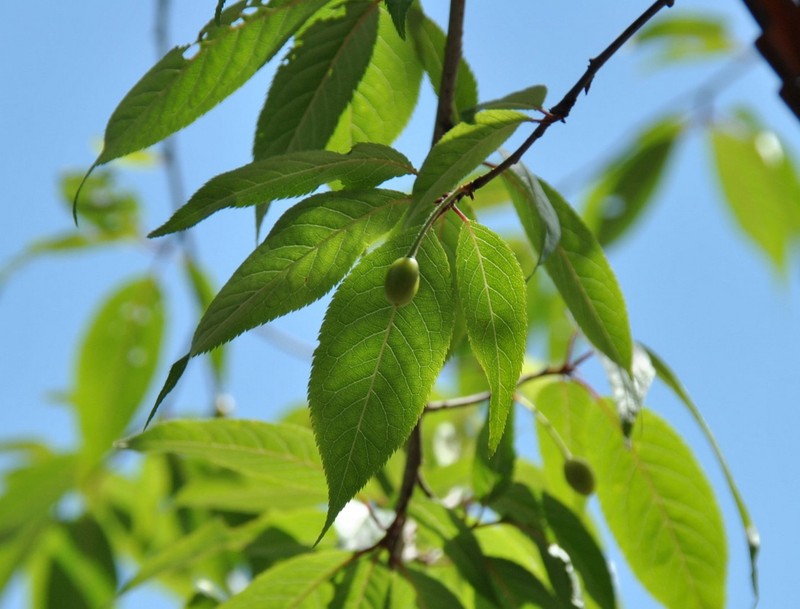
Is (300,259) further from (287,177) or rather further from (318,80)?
(318,80)

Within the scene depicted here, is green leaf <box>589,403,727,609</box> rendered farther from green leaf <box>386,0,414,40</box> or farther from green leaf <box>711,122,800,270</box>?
green leaf <box>711,122,800,270</box>

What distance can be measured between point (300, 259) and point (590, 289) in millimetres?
253

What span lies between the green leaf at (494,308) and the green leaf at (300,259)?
6 centimetres

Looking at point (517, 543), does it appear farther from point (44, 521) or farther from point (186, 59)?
point (44, 521)

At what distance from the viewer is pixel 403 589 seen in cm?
85

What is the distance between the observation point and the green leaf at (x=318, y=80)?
30.9 inches

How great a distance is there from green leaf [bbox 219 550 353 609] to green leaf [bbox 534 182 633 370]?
1.05 ft

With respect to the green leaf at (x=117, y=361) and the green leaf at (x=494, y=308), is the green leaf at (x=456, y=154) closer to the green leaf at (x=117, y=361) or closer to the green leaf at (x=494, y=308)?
the green leaf at (x=494, y=308)

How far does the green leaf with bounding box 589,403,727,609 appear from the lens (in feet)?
3.03

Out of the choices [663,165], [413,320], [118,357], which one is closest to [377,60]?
[413,320]

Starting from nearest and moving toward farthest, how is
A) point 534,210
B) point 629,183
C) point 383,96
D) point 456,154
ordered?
point 456,154 → point 534,210 → point 383,96 → point 629,183

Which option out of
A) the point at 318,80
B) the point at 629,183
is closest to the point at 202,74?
the point at 318,80

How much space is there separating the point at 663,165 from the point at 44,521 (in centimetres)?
127

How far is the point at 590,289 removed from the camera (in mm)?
743
